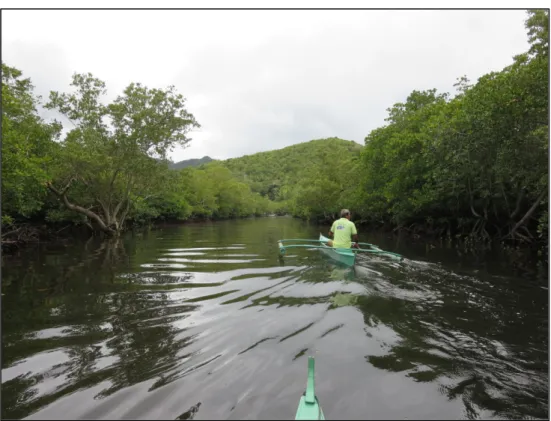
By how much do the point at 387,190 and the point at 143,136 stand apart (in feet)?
65.0

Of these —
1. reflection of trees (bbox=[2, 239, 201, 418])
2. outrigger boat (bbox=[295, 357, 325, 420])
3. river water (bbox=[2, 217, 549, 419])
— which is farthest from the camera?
reflection of trees (bbox=[2, 239, 201, 418])

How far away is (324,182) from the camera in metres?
45.4

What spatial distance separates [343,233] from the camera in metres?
11.1

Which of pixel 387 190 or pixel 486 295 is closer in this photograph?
pixel 486 295

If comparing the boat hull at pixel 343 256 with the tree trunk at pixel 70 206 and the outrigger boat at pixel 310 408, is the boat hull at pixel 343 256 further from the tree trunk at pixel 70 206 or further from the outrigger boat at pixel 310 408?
the tree trunk at pixel 70 206

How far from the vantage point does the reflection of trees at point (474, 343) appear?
142 inches

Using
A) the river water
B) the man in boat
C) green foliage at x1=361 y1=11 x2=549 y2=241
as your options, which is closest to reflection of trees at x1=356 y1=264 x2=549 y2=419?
the river water

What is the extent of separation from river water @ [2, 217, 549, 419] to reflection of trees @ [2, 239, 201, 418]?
1.0 inches

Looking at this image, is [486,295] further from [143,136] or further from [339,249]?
[143,136]

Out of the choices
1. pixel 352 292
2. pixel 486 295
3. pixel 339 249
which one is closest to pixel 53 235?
pixel 339 249

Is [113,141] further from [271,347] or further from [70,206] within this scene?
[271,347]

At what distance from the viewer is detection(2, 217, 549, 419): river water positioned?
134 inches

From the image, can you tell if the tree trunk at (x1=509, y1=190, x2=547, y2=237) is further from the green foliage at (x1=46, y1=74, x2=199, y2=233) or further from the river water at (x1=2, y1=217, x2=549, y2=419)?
the green foliage at (x1=46, y1=74, x2=199, y2=233)

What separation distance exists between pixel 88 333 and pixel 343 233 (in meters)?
8.10
